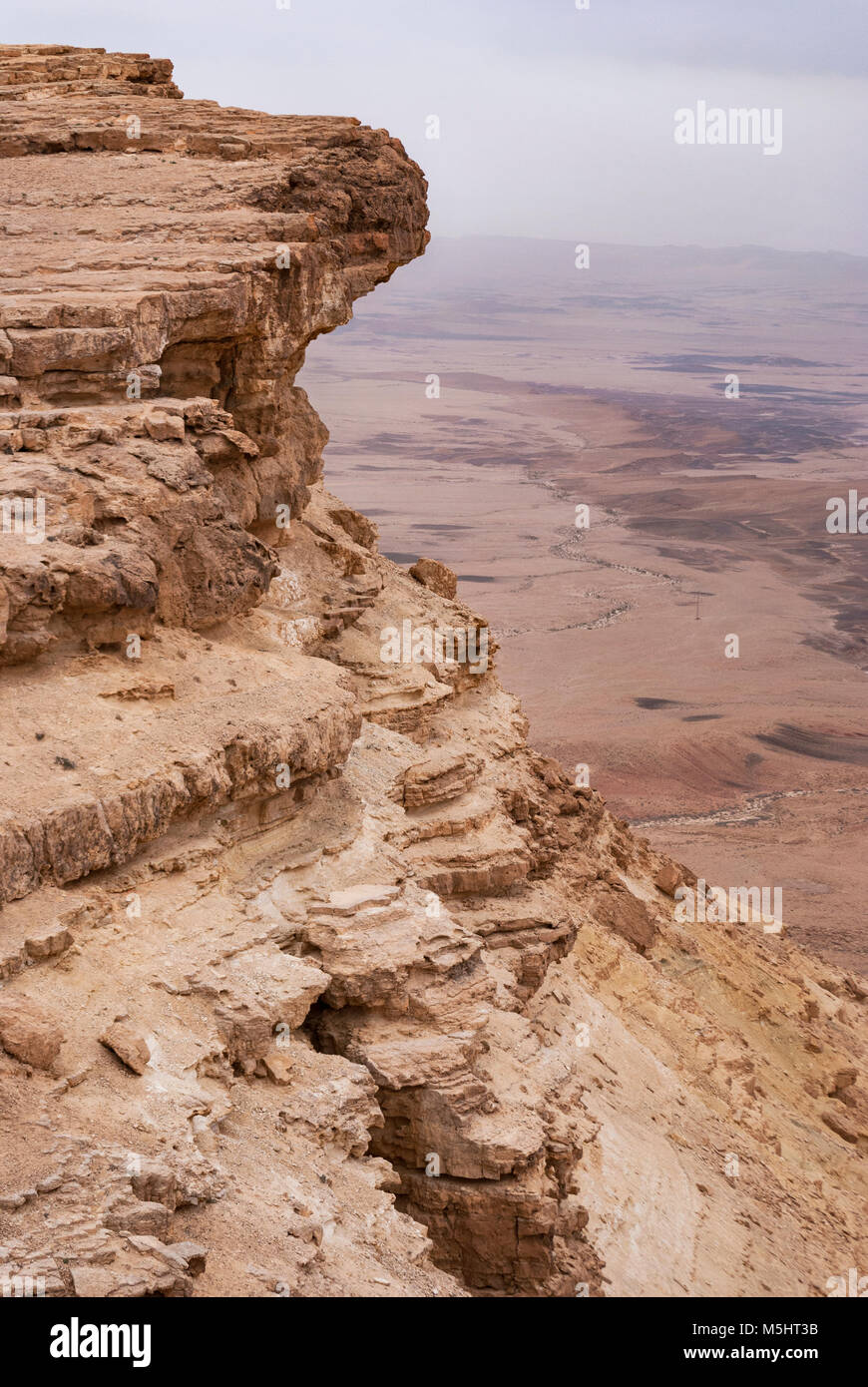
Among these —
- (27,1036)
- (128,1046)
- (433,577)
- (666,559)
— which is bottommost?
(666,559)

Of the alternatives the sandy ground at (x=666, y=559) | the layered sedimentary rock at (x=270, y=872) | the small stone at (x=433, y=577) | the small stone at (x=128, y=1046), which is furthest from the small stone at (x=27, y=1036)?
the sandy ground at (x=666, y=559)

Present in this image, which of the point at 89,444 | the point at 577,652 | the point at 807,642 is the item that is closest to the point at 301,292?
the point at 89,444

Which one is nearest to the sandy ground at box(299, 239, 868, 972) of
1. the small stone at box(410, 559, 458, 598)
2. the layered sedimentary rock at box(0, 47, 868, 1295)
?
the small stone at box(410, 559, 458, 598)

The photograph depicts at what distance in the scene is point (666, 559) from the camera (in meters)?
63.0

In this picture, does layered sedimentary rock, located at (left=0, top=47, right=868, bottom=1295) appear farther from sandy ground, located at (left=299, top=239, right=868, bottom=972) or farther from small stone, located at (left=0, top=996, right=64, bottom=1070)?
sandy ground, located at (left=299, top=239, right=868, bottom=972)

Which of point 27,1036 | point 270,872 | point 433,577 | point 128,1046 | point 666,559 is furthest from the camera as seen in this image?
point 666,559

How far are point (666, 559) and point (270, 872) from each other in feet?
181

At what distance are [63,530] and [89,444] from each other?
100 centimetres

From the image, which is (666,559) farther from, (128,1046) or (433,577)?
(128,1046)

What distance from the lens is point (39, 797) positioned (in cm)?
786

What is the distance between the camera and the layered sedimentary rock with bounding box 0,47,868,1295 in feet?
23.8

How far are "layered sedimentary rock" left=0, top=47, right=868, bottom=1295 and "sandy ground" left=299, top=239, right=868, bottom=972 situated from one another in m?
13.5

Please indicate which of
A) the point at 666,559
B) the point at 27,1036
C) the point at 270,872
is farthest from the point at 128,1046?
the point at 666,559

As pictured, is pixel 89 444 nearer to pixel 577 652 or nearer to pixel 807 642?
pixel 577 652
